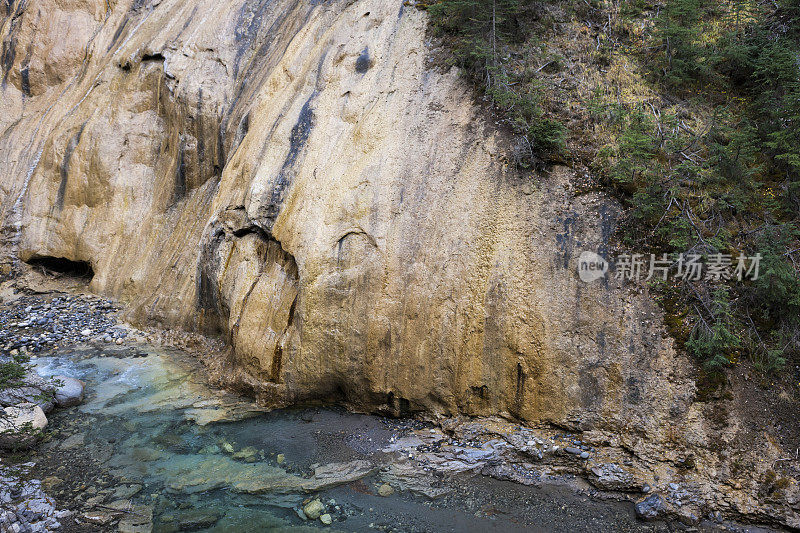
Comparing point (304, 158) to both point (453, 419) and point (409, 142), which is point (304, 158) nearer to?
point (409, 142)

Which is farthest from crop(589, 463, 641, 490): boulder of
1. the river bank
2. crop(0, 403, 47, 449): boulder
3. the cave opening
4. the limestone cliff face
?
the cave opening

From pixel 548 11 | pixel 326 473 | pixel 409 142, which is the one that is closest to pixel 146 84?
pixel 409 142

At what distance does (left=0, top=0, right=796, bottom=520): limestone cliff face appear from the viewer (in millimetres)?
6676

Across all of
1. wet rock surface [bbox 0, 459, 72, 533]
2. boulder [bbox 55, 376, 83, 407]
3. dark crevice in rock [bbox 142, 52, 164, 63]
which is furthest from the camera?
dark crevice in rock [bbox 142, 52, 164, 63]

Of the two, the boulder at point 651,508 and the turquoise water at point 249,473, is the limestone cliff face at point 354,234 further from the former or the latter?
the turquoise water at point 249,473

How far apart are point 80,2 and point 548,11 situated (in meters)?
15.5

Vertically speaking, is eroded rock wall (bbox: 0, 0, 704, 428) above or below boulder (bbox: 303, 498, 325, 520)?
above

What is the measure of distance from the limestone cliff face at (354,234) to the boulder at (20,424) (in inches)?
115

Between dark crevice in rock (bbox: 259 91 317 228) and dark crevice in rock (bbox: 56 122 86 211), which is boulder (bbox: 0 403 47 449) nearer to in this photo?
dark crevice in rock (bbox: 259 91 317 228)

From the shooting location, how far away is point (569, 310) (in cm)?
675

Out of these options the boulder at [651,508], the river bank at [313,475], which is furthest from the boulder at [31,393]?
the boulder at [651,508]

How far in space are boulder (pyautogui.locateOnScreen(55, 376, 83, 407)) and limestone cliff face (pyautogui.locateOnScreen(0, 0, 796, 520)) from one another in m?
2.50

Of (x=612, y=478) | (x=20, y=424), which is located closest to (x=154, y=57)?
(x=20, y=424)

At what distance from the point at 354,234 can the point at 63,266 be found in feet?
35.8
